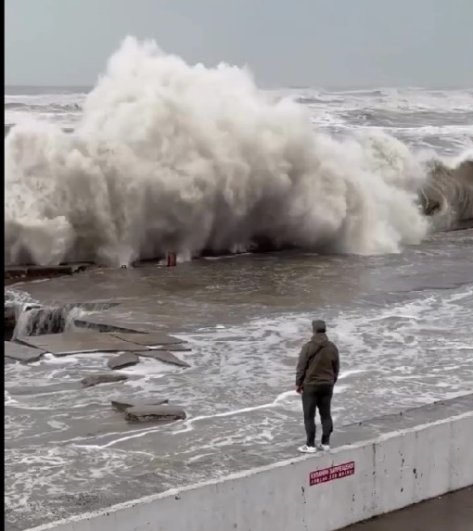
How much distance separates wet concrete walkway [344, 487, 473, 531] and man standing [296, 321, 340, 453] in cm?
58

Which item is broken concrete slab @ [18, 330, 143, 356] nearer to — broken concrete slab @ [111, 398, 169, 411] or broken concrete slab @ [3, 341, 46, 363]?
broken concrete slab @ [3, 341, 46, 363]

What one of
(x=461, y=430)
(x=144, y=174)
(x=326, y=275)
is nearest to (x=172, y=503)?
(x=461, y=430)

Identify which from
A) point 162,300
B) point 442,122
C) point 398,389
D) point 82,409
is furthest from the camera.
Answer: point 442,122

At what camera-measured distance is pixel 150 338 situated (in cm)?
1066

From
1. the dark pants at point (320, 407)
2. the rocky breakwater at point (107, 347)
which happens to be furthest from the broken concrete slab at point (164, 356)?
the dark pants at point (320, 407)

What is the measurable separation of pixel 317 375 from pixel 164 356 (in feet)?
12.8

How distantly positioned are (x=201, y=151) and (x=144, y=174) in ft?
4.83

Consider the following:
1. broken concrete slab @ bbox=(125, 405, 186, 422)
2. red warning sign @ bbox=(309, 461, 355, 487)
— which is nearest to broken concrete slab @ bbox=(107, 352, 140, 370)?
broken concrete slab @ bbox=(125, 405, 186, 422)

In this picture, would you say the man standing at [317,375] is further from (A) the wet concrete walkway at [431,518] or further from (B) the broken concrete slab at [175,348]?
(B) the broken concrete slab at [175,348]

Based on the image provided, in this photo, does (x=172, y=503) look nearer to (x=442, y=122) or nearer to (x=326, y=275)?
(x=326, y=275)

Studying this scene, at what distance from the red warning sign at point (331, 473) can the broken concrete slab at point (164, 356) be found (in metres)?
3.81

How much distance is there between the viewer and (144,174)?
59.1ft

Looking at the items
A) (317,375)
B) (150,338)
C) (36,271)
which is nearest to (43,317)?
(150,338)

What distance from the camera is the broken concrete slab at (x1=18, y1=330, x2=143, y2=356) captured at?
400 inches
